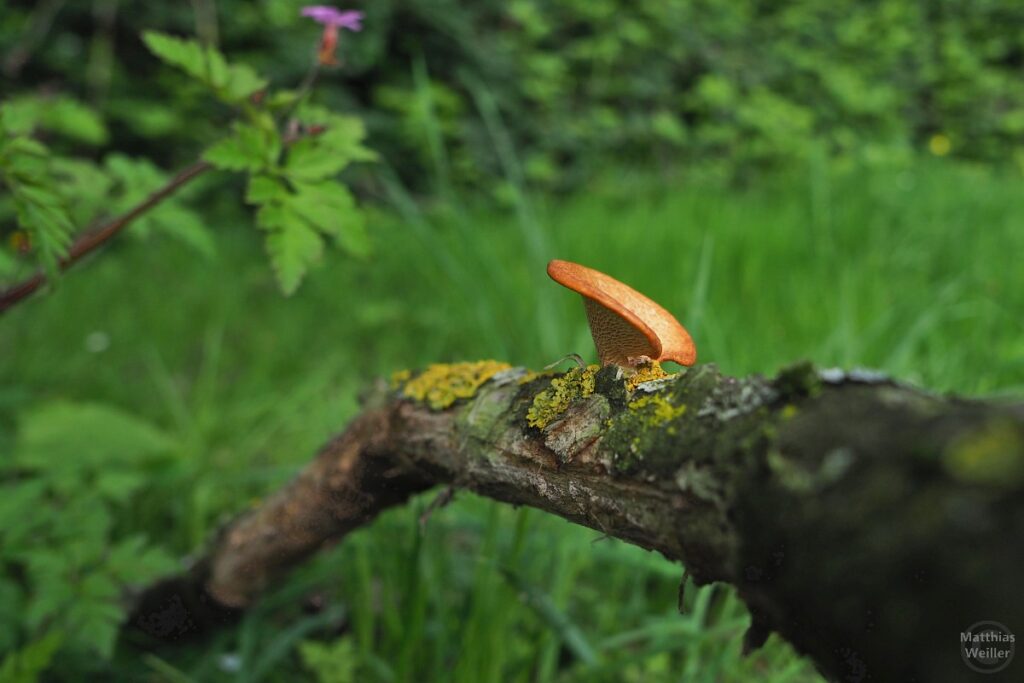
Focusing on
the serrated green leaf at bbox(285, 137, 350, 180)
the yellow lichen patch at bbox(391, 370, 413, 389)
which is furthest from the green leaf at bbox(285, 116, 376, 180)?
the yellow lichen patch at bbox(391, 370, 413, 389)

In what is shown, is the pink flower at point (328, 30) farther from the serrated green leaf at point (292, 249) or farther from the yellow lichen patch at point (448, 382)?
the yellow lichen patch at point (448, 382)

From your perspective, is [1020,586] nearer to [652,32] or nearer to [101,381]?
[101,381]

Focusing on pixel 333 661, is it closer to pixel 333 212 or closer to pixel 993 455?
pixel 333 212

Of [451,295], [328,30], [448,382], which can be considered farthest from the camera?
[451,295]

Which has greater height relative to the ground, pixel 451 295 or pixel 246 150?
pixel 246 150

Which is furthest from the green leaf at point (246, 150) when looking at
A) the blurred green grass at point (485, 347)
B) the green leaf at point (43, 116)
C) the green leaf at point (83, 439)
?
the green leaf at point (83, 439)

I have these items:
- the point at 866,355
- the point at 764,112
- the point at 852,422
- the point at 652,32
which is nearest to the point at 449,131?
the point at 652,32

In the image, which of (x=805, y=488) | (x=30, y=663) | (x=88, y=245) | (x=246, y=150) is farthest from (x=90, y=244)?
(x=805, y=488)
